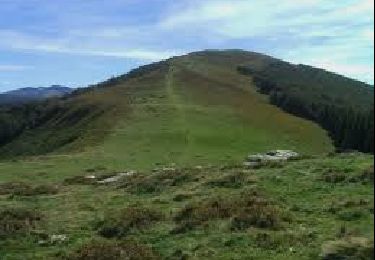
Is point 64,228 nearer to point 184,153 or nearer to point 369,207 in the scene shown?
point 369,207

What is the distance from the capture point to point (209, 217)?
21078mm

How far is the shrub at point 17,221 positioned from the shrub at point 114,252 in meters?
4.75

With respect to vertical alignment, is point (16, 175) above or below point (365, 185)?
below

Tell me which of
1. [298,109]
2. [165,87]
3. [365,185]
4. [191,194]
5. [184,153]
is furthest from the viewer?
[165,87]

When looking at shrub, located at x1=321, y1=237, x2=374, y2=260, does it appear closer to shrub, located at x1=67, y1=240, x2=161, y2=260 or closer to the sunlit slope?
shrub, located at x1=67, y1=240, x2=161, y2=260

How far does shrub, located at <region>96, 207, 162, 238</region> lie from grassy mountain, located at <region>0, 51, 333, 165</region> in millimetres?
46056

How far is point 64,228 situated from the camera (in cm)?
2255

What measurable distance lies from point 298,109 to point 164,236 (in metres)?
138

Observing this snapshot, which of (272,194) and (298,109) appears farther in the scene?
(298,109)

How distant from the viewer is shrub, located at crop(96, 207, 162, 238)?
21172mm

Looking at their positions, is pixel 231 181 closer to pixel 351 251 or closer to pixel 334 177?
pixel 334 177

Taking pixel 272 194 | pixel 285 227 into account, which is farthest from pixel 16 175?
pixel 285 227

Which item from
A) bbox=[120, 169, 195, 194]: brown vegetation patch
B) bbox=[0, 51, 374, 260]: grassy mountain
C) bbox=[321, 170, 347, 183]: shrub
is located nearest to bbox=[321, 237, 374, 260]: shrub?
bbox=[0, 51, 374, 260]: grassy mountain

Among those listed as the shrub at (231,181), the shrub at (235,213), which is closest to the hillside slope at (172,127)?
the shrub at (231,181)
